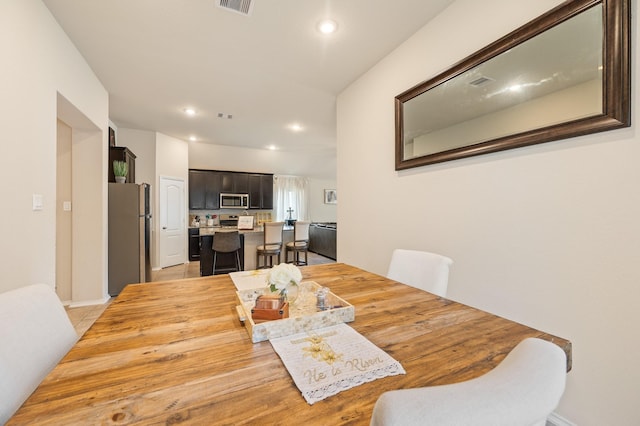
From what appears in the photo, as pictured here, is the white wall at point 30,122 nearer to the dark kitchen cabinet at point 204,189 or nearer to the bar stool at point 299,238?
the bar stool at point 299,238

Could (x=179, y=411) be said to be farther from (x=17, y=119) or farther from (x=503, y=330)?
(x=17, y=119)

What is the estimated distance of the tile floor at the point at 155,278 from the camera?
273 cm

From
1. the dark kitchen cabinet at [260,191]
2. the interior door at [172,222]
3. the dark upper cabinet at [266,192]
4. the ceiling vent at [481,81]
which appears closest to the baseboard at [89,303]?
the interior door at [172,222]

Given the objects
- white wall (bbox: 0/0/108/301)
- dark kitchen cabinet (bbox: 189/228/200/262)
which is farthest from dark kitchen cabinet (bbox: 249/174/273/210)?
A: white wall (bbox: 0/0/108/301)

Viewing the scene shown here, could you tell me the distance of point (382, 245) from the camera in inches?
103

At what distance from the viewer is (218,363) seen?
73cm

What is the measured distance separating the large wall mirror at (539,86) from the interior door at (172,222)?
505 cm

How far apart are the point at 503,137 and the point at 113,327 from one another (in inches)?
83.8

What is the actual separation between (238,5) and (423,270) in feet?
7.33

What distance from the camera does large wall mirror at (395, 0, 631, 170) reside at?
1.18m

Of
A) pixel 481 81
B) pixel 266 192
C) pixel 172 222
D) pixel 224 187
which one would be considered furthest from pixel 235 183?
pixel 481 81

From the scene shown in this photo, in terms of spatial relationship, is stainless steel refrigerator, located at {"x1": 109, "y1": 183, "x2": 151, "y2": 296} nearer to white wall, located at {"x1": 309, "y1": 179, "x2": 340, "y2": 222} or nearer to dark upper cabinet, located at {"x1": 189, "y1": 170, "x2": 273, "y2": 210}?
dark upper cabinet, located at {"x1": 189, "y1": 170, "x2": 273, "y2": 210}

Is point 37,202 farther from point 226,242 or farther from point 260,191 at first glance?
point 260,191

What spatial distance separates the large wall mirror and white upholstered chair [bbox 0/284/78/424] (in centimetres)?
225
